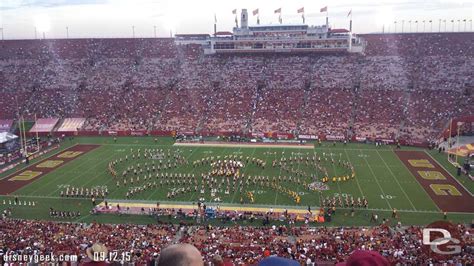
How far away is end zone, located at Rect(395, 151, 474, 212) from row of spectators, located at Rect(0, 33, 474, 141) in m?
6.47

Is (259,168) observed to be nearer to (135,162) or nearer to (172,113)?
(135,162)

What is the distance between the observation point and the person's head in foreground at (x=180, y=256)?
176 cm

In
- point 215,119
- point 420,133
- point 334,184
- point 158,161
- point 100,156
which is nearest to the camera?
point 334,184

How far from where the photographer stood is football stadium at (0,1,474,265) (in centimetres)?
1589

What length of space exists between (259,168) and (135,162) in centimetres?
798

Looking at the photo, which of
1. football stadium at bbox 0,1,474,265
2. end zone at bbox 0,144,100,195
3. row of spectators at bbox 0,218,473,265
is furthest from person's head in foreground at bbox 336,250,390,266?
end zone at bbox 0,144,100,195

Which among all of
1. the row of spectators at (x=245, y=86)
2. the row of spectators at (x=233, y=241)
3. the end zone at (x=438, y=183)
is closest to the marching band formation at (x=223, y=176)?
the end zone at (x=438, y=183)

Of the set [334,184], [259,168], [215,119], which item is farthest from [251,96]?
[334,184]

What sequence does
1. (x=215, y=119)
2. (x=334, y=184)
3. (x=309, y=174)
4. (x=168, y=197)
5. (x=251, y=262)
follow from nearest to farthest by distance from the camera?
1. (x=251, y=262)
2. (x=168, y=197)
3. (x=334, y=184)
4. (x=309, y=174)
5. (x=215, y=119)

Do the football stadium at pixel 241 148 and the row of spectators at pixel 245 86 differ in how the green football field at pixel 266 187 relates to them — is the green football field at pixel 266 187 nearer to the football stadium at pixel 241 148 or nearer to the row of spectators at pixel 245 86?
the football stadium at pixel 241 148

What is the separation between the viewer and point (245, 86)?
4666 centimetres

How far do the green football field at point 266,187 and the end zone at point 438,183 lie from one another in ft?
1.32

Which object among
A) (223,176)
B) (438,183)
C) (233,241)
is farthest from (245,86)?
(233,241)

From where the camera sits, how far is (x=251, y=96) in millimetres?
44781
